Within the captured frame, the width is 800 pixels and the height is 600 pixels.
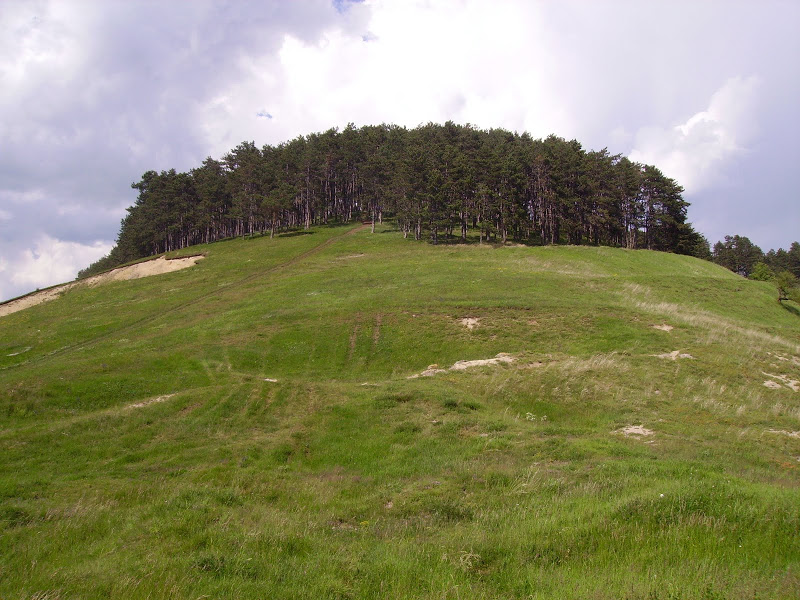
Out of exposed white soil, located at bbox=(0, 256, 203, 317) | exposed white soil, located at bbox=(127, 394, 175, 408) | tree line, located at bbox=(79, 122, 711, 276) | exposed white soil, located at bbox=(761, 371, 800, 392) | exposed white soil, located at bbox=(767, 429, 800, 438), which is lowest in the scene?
exposed white soil, located at bbox=(767, 429, 800, 438)

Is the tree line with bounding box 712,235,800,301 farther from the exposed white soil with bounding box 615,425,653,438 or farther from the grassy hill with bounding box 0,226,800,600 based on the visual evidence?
the exposed white soil with bounding box 615,425,653,438

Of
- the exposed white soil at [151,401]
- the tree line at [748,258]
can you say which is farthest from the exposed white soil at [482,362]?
the tree line at [748,258]

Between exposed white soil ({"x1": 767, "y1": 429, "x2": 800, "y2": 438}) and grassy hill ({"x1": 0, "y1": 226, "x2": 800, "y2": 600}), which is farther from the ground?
grassy hill ({"x1": 0, "y1": 226, "x2": 800, "y2": 600})

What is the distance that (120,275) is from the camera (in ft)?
264

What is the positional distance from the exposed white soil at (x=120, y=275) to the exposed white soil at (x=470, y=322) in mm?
64139

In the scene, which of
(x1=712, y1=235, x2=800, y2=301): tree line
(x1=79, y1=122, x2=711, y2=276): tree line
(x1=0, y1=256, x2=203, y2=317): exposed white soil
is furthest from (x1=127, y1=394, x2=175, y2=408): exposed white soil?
(x1=712, y1=235, x2=800, y2=301): tree line

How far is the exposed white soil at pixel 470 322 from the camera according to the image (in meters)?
36.7

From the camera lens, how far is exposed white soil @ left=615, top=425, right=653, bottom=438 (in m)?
17.6

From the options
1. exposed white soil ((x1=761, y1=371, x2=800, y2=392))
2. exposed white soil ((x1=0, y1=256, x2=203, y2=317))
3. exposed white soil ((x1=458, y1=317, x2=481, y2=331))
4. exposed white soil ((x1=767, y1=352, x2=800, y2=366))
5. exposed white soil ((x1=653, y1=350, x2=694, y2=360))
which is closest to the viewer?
exposed white soil ((x1=761, y1=371, x2=800, y2=392))

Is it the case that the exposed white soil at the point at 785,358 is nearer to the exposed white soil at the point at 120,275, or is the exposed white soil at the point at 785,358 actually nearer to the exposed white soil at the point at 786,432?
the exposed white soil at the point at 786,432

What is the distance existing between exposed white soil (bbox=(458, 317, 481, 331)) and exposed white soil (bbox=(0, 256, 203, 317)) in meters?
64.1

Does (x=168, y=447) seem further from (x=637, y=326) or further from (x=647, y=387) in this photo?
(x=637, y=326)

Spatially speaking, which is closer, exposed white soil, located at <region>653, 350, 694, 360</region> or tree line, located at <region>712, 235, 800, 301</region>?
exposed white soil, located at <region>653, 350, 694, 360</region>

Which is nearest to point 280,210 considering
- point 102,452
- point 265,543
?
point 102,452
